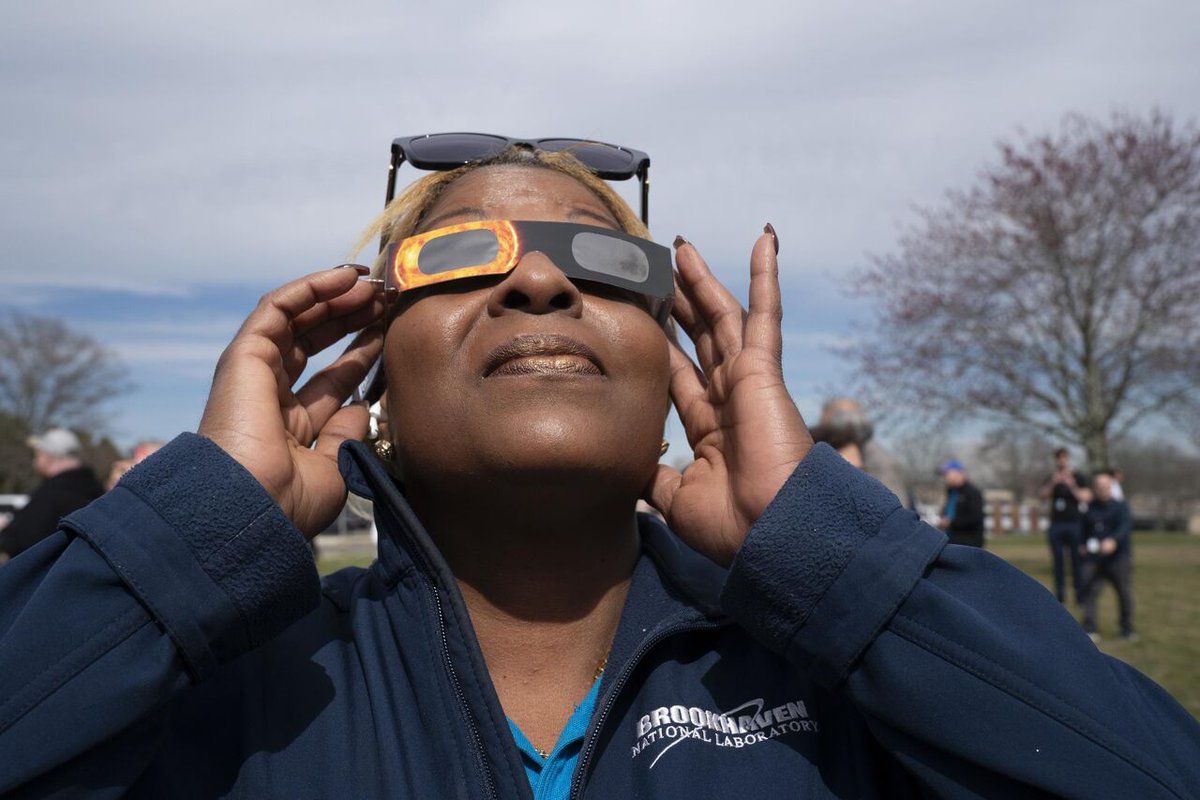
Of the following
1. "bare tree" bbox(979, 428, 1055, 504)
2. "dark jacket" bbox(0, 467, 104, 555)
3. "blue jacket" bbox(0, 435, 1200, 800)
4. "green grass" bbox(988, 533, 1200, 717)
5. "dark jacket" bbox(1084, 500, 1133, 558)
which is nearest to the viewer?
"blue jacket" bbox(0, 435, 1200, 800)

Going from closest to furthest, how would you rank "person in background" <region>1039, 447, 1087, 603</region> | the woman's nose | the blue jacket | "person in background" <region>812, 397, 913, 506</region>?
the blue jacket → the woman's nose → "person in background" <region>812, 397, 913, 506</region> → "person in background" <region>1039, 447, 1087, 603</region>

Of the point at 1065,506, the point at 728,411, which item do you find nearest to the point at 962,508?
the point at 1065,506

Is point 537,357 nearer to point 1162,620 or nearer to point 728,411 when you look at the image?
point 728,411

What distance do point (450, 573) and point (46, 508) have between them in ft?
20.3

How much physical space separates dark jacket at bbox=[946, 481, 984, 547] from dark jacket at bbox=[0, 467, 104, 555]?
28.7ft

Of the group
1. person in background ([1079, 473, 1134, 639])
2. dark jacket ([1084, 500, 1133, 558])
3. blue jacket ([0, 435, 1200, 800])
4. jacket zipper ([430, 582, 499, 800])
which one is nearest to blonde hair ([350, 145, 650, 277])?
blue jacket ([0, 435, 1200, 800])

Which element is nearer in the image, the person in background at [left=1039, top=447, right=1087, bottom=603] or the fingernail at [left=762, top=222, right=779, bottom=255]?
the fingernail at [left=762, top=222, right=779, bottom=255]

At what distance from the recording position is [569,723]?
71.7 inches

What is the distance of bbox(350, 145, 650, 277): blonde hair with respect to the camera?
2439mm

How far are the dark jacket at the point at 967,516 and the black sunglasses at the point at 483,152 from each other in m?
9.22

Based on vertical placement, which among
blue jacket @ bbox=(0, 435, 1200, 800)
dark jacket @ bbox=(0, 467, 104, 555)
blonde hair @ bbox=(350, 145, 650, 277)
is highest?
blonde hair @ bbox=(350, 145, 650, 277)

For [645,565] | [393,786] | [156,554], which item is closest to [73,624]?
[156,554]

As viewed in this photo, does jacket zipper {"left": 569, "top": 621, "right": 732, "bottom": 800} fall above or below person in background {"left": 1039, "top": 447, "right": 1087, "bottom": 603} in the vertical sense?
above

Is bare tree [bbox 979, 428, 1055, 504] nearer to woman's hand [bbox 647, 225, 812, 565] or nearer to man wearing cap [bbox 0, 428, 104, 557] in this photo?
man wearing cap [bbox 0, 428, 104, 557]
